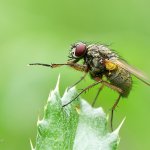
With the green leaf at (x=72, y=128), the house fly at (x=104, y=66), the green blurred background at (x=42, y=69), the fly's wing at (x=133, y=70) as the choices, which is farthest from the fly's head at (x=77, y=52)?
the green leaf at (x=72, y=128)

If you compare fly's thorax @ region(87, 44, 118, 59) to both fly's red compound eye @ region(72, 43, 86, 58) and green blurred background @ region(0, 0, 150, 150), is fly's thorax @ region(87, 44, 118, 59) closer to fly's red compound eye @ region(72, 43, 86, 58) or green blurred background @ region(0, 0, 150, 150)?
fly's red compound eye @ region(72, 43, 86, 58)

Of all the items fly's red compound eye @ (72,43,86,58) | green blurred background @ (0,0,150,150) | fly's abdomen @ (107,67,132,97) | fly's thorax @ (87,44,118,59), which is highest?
fly's red compound eye @ (72,43,86,58)

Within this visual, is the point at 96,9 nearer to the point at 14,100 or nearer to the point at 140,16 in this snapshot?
the point at 140,16

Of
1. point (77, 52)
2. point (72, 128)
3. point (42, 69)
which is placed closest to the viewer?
point (72, 128)

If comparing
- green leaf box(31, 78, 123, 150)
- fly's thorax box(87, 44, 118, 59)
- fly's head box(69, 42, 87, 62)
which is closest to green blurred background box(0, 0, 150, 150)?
fly's thorax box(87, 44, 118, 59)

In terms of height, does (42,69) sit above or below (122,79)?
below

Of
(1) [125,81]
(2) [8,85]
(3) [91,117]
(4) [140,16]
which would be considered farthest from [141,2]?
(3) [91,117]

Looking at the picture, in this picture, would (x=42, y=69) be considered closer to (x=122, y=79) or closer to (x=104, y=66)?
(x=104, y=66)

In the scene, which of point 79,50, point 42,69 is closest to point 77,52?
point 79,50

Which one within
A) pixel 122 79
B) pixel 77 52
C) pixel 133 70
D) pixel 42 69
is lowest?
pixel 42 69
